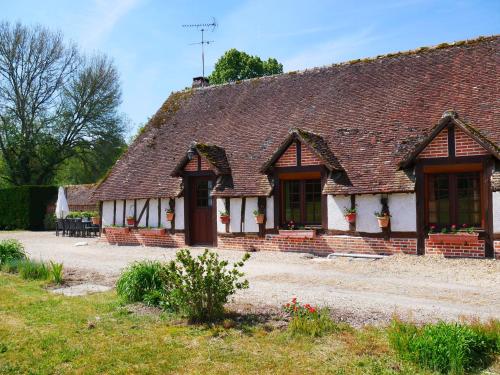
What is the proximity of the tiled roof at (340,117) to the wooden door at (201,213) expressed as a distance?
653 mm

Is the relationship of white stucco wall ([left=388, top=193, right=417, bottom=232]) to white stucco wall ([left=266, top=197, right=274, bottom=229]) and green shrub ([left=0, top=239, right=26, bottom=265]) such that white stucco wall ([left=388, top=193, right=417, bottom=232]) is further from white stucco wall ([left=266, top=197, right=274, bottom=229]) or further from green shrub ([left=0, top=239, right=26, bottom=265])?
green shrub ([left=0, top=239, right=26, bottom=265])

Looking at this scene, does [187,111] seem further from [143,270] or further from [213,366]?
[213,366]

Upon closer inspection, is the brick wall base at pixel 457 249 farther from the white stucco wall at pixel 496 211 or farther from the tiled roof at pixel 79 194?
the tiled roof at pixel 79 194

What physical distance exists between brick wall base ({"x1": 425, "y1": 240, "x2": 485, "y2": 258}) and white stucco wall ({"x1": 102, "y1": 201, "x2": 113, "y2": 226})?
35.8ft

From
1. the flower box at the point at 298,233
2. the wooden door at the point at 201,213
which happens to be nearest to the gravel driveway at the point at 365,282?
the flower box at the point at 298,233

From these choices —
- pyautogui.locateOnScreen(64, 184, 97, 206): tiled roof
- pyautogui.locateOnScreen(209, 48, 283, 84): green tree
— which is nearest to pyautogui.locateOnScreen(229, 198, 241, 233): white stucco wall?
pyautogui.locateOnScreen(64, 184, 97, 206): tiled roof

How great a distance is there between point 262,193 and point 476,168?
17.9 feet

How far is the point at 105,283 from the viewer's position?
30.6ft

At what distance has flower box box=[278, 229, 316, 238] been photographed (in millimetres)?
13414

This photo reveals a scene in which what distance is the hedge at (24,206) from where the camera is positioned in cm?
2778

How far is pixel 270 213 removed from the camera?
14242mm

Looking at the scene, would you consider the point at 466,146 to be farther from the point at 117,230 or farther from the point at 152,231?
the point at 117,230

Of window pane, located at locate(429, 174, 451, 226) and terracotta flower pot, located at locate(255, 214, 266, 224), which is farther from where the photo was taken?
terracotta flower pot, located at locate(255, 214, 266, 224)

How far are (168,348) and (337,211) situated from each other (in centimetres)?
846
